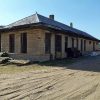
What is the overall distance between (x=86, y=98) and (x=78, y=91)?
0.96 metres

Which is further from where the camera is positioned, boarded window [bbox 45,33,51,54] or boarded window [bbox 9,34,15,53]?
boarded window [bbox 9,34,15,53]

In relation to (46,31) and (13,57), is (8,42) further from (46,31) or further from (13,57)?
(46,31)

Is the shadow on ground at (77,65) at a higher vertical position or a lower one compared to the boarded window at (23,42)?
lower

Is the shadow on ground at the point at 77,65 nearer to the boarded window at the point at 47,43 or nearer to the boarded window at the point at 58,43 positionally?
the boarded window at the point at 47,43

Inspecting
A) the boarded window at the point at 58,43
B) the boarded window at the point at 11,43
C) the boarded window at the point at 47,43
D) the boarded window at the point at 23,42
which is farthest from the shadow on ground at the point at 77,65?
the boarded window at the point at 11,43

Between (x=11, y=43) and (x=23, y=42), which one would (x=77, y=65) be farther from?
(x=11, y=43)

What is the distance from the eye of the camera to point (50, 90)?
8055 mm

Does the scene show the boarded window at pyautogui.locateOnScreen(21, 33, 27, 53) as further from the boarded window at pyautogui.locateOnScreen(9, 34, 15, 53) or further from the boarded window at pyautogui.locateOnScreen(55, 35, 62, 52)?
the boarded window at pyautogui.locateOnScreen(55, 35, 62, 52)

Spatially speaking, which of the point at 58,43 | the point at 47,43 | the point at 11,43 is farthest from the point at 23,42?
the point at 58,43

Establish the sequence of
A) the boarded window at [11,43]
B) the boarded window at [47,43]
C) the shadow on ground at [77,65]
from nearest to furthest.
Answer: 1. the shadow on ground at [77,65]
2. the boarded window at [47,43]
3. the boarded window at [11,43]

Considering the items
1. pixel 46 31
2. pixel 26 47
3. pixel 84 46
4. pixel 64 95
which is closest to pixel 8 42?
pixel 26 47

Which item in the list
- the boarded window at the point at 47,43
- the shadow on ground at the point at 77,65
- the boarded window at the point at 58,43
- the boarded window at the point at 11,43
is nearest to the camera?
the shadow on ground at the point at 77,65

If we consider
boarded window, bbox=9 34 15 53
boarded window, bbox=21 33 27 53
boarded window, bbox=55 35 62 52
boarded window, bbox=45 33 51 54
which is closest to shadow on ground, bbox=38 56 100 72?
boarded window, bbox=45 33 51 54

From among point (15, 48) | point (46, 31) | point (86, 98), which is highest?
point (46, 31)
